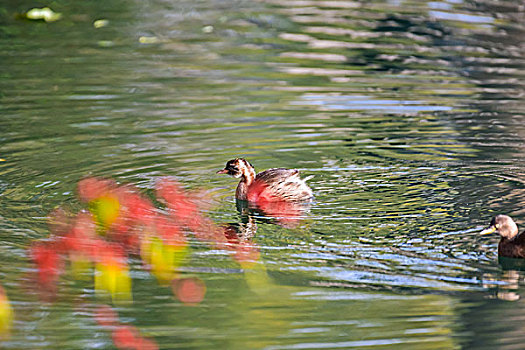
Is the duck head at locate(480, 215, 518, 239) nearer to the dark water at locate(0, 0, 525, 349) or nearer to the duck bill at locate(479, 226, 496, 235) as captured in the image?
the duck bill at locate(479, 226, 496, 235)

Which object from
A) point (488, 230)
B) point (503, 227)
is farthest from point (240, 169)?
point (503, 227)

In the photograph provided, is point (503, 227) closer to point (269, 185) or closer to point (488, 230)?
point (488, 230)

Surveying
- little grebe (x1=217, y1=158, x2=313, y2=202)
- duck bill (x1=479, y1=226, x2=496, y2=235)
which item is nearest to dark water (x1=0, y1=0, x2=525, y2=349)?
duck bill (x1=479, y1=226, x2=496, y2=235)

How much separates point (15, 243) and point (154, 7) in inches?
464

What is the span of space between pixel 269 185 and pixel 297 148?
62.5 inches

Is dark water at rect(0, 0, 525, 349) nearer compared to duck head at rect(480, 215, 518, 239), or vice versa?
dark water at rect(0, 0, 525, 349)

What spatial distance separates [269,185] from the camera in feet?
29.0

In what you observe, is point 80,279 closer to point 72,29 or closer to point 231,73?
point 231,73

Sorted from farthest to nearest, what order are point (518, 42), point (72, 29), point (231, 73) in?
point (72, 29), point (518, 42), point (231, 73)

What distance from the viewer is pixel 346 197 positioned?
8578mm

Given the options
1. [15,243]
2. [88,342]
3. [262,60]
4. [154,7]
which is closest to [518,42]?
[262,60]

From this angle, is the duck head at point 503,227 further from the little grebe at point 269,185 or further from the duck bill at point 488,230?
the little grebe at point 269,185

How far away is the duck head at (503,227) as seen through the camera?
282 inches

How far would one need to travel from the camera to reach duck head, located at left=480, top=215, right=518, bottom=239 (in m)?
7.16
